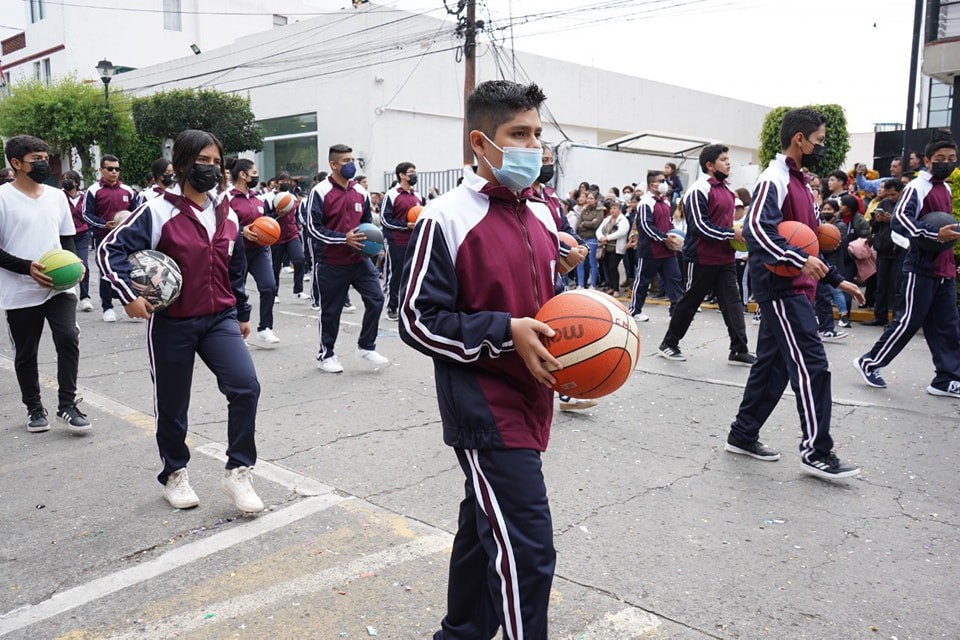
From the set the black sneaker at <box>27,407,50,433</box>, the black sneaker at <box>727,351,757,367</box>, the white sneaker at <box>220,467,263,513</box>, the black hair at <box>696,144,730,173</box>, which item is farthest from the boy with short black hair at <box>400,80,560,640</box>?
the black sneaker at <box>727,351,757,367</box>

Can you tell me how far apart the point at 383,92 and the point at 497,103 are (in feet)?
80.8

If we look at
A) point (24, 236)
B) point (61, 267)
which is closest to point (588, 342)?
point (61, 267)

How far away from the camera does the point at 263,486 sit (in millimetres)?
4914

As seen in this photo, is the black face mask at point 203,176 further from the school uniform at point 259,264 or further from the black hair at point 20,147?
the school uniform at point 259,264

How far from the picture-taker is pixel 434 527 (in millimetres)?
4297

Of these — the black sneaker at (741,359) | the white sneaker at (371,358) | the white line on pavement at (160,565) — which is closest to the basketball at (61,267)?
the white line on pavement at (160,565)

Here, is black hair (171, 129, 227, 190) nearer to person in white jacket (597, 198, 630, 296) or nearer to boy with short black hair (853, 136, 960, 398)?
boy with short black hair (853, 136, 960, 398)

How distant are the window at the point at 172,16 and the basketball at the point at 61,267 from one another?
155 ft

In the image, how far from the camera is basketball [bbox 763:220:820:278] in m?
5.09

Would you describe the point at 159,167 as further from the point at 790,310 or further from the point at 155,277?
the point at 790,310

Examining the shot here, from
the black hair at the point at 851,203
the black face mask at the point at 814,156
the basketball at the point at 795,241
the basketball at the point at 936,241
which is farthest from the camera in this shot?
the black hair at the point at 851,203

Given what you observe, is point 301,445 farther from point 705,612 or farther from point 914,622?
point 914,622

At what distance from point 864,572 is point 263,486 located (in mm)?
3365

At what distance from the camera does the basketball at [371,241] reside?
26.6 ft
